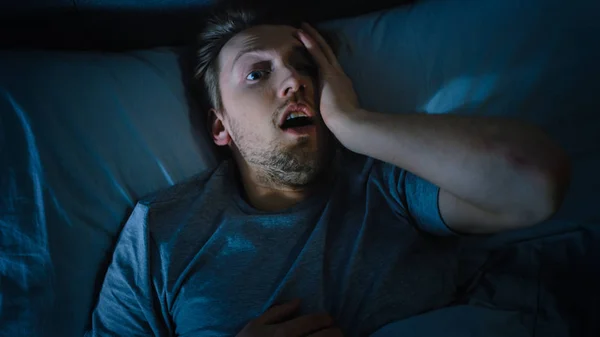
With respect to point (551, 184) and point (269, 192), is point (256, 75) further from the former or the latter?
point (551, 184)

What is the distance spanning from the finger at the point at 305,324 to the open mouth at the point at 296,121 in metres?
0.39

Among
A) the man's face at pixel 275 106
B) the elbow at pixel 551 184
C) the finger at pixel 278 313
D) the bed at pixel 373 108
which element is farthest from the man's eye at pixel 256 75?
the elbow at pixel 551 184

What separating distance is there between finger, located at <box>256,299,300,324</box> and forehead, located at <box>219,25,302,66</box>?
0.55 meters

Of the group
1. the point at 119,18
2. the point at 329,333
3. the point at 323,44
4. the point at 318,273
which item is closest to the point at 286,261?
the point at 318,273

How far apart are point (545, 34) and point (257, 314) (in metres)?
0.87

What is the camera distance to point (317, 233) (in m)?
0.94

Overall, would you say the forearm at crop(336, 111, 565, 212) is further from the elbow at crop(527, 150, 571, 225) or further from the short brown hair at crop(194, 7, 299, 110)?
the short brown hair at crop(194, 7, 299, 110)

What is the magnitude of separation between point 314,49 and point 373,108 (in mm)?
213

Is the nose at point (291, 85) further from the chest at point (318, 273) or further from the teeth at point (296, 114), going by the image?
the chest at point (318, 273)

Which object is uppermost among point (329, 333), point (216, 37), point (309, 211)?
point (216, 37)

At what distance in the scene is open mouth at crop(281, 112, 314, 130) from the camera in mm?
1007

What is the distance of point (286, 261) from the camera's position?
933mm

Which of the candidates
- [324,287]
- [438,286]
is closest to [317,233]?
[324,287]

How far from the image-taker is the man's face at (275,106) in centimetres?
100
